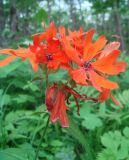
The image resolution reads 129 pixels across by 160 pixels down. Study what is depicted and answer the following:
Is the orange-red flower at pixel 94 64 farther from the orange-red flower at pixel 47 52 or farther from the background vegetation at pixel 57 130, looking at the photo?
the background vegetation at pixel 57 130

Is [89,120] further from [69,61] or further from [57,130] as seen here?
[69,61]

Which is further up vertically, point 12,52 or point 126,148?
point 12,52

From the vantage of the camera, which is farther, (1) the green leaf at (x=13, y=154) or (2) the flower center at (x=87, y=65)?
(1) the green leaf at (x=13, y=154)

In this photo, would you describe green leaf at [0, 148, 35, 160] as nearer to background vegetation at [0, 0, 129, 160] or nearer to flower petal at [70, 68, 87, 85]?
background vegetation at [0, 0, 129, 160]

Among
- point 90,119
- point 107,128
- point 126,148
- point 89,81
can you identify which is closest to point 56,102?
point 89,81

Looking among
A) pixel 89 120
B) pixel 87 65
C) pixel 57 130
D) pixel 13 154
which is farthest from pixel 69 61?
pixel 57 130

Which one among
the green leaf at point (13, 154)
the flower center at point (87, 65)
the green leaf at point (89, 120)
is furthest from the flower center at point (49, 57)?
the green leaf at point (89, 120)

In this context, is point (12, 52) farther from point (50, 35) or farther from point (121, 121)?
point (121, 121)

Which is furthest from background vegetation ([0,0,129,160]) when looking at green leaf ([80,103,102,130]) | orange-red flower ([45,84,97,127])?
orange-red flower ([45,84,97,127])
